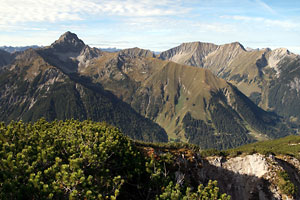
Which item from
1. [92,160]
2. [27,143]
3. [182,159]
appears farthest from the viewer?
[182,159]

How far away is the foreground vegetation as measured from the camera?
33.7 m

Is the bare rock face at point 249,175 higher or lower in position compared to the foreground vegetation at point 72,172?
lower

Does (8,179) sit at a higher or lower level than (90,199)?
higher

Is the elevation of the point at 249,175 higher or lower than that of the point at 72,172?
lower

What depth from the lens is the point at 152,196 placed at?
50.9 meters

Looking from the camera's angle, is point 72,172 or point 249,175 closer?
point 72,172

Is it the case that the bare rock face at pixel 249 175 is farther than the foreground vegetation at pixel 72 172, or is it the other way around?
the bare rock face at pixel 249 175

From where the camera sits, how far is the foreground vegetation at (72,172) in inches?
1326

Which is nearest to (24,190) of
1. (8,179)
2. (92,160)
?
(8,179)

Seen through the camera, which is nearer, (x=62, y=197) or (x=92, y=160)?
(x=62, y=197)

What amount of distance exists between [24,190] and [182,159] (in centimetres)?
6802

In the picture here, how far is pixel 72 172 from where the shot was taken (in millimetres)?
39250

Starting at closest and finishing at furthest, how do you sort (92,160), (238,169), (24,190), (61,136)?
1. (24,190)
2. (92,160)
3. (61,136)
4. (238,169)

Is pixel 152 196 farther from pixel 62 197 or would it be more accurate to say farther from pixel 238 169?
pixel 238 169
